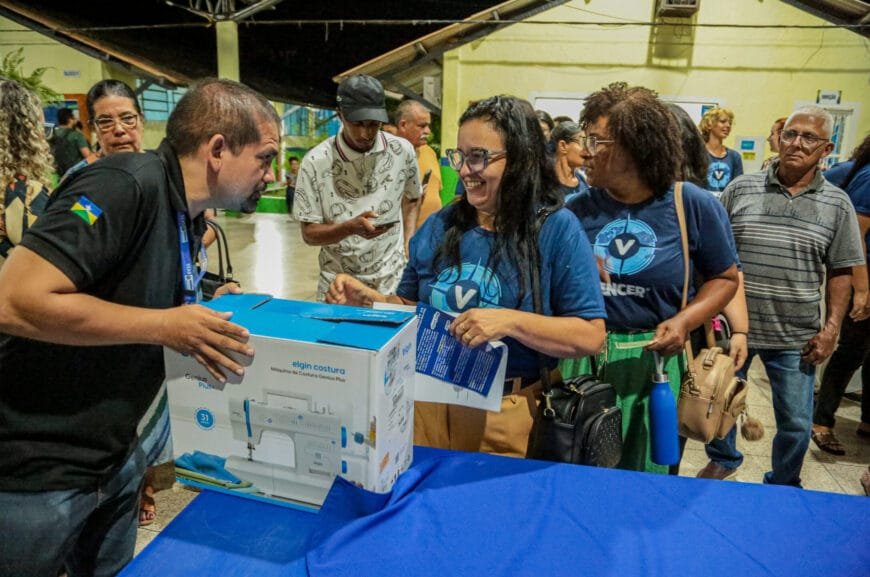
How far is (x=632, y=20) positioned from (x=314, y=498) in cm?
945

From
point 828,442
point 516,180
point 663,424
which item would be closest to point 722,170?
point 828,442

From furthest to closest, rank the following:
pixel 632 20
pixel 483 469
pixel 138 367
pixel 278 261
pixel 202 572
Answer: pixel 632 20 → pixel 278 261 → pixel 483 469 → pixel 138 367 → pixel 202 572

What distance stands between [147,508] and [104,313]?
1.78 m

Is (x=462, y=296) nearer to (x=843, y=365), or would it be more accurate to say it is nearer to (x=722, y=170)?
(x=843, y=365)

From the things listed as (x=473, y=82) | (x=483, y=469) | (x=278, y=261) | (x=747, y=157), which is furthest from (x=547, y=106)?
(x=483, y=469)

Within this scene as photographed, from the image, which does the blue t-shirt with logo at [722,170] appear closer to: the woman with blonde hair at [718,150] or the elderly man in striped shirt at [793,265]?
the woman with blonde hair at [718,150]

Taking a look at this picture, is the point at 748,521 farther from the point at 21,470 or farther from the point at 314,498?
the point at 21,470

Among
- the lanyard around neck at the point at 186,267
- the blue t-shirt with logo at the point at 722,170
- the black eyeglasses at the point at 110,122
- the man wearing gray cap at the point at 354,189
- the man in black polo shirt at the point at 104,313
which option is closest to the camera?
the man in black polo shirt at the point at 104,313

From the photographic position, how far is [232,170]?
3.31ft

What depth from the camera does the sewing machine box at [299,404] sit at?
0.82m

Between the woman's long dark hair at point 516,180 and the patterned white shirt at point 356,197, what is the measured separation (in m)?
1.18

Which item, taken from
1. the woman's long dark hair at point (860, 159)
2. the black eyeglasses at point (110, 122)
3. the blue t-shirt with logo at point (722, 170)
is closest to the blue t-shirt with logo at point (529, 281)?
the black eyeglasses at point (110, 122)

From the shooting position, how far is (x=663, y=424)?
4.80 feet

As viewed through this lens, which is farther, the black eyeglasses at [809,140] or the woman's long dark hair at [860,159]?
the woman's long dark hair at [860,159]
